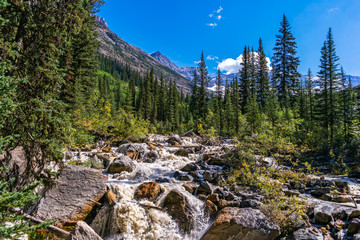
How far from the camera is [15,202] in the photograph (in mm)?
2627

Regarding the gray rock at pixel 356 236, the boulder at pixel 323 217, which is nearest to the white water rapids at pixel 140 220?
the boulder at pixel 323 217

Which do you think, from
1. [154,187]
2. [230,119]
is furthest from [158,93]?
[154,187]

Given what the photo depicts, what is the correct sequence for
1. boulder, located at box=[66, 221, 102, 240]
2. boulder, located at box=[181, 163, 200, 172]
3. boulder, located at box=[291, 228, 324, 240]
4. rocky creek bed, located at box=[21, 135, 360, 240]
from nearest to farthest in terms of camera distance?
boulder, located at box=[66, 221, 102, 240] < boulder, located at box=[291, 228, 324, 240] < rocky creek bed, located at box=[21, 135, 360, 240] < boulder, located at box=[181, 163, 200, 172]

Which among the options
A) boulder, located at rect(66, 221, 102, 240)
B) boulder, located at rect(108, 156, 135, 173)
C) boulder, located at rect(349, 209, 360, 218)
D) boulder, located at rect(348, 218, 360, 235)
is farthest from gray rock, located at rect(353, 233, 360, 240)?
boulder, located at rect(108, 156, 135, 173)

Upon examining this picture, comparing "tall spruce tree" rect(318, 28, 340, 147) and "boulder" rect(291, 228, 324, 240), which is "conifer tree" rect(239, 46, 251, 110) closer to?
"tall spruce tree" rect(318, 28, 340, 147)

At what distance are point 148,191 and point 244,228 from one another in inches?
159

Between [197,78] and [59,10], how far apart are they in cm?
4580

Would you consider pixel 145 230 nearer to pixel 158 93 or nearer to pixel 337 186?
pixel 337 186

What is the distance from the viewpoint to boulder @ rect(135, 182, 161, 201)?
7.66 metres

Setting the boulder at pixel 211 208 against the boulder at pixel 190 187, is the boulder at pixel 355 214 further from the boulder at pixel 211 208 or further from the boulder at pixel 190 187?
the boulder at pixel 190 187

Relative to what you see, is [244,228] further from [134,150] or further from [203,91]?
[203,91]

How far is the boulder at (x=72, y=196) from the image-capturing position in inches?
237

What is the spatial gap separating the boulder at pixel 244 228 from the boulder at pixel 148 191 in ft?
8.79

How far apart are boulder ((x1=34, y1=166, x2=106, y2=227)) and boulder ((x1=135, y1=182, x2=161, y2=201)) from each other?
1.43 meters
